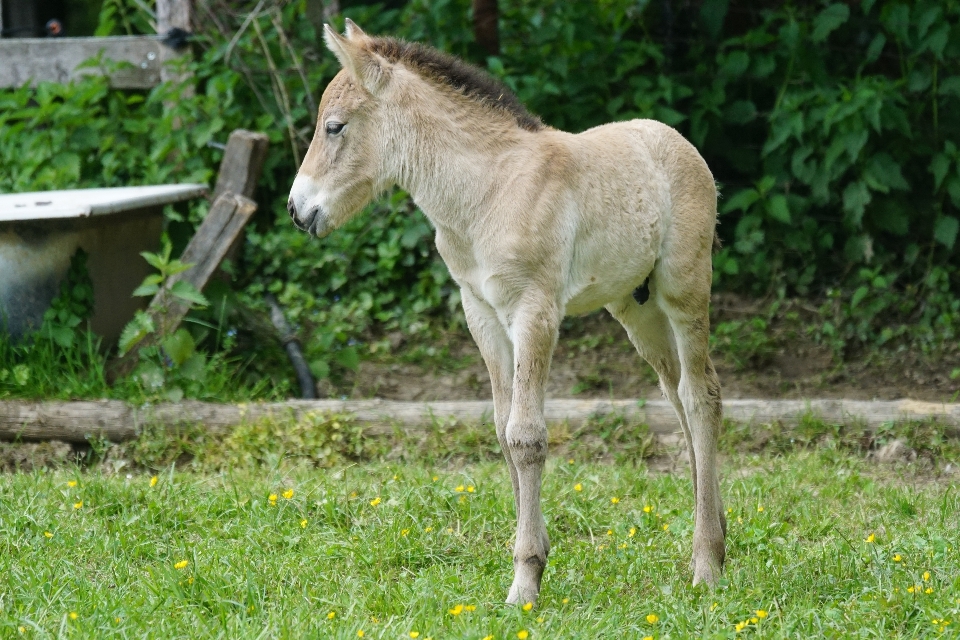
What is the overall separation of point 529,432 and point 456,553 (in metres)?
0.98

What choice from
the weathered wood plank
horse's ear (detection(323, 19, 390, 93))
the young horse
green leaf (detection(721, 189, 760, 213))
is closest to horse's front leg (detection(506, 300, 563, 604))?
the young horse

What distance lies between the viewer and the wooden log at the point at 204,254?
6219 millimetres

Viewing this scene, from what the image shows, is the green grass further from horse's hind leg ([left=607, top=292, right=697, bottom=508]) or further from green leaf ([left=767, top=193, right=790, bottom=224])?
green leaf ([left=767, top=193, right=790, bottom=224])

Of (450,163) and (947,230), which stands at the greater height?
(450,163)

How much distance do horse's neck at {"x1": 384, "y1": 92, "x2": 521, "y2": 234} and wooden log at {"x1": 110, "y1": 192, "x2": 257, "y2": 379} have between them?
9.08ft

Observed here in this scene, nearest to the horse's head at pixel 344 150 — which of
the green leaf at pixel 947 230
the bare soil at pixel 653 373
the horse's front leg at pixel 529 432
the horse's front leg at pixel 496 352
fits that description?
the horse's front leg at pixel 496 352

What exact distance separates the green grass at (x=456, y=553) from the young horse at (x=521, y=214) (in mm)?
294

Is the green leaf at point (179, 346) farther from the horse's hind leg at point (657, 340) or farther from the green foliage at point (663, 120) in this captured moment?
the horse's hind leg at point (657, 340)

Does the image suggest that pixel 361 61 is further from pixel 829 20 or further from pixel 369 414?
pixel 829 20

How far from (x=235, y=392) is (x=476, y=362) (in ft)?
6.31

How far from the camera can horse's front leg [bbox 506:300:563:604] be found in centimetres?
356

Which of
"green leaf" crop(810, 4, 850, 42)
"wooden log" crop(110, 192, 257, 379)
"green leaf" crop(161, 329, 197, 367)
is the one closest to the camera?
"green leaf" crop(161, 329, 197, 367)

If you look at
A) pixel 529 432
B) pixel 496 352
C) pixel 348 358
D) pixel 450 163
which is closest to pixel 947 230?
pixel 348 358

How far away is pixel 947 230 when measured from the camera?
7371 millimetres
